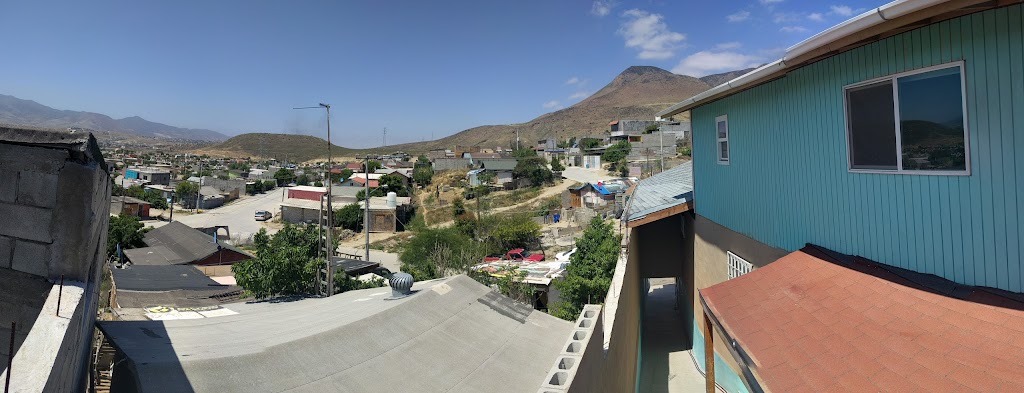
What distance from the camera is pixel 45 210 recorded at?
3.05m

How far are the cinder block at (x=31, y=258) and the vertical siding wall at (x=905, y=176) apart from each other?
6358 millimetres

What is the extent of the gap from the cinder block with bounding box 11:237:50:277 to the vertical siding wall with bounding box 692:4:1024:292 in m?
6.36

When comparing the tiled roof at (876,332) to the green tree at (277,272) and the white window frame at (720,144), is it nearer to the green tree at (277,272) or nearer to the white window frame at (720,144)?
the white window frame at (720,144)

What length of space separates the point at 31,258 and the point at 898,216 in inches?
259

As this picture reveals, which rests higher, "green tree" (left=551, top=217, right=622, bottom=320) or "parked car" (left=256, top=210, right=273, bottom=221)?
"parked car" (left=256, top=210, right=273, bottom=221)

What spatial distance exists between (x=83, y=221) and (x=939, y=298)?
19.5ft

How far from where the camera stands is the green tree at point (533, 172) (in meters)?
57.2

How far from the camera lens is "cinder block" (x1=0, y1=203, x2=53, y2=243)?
3.05 m

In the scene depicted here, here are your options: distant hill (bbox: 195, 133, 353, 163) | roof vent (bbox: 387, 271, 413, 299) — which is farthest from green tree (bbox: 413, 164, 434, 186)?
distant hill (bbox: 195, 133, 353, 163)

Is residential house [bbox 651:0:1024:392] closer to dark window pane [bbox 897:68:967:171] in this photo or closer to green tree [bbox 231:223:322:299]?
dark window pane [bbox 897:68:967:171]

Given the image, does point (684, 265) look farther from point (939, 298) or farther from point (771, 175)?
point (939, 298)

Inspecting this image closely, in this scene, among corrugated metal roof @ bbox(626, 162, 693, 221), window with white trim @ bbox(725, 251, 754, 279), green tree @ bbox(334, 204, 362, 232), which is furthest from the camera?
green tree @ bbox(334, 204, 362, 232)

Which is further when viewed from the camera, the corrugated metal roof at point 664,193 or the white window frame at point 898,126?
the corrugated metal roof at point 664,193

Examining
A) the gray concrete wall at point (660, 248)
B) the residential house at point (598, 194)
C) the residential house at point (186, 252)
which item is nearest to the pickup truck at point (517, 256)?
the residential house at point (598, 194)
